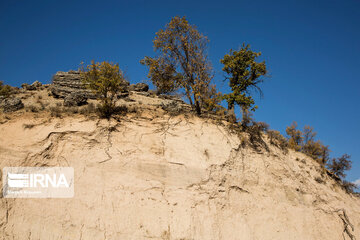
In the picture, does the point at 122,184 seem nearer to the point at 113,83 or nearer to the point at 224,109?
the point at 113,83

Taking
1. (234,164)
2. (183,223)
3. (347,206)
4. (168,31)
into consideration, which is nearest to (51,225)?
(183,223)

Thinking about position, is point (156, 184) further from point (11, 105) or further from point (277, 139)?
point (277, 139)

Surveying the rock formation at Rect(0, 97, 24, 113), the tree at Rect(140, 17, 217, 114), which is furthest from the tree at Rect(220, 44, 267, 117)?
the rock formation at Rect(0, 97, 24, 113)

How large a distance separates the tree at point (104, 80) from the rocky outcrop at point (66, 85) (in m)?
4.00

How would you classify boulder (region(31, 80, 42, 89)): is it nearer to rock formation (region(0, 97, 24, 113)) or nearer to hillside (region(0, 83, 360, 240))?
rock formation (region(0, 97, 24, 113))

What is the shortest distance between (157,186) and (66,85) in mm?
12621

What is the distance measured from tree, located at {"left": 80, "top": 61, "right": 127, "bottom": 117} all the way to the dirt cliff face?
1.63 metres

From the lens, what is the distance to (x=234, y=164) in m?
13.0

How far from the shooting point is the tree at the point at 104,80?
13273 millimetres

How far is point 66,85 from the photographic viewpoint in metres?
18.9

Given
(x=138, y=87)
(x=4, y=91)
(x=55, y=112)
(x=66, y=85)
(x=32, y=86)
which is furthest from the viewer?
(x=138, y=87)

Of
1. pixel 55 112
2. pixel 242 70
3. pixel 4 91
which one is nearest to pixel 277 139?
pixel 242 70

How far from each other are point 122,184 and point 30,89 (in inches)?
613

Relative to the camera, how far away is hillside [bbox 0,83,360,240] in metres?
9.63
